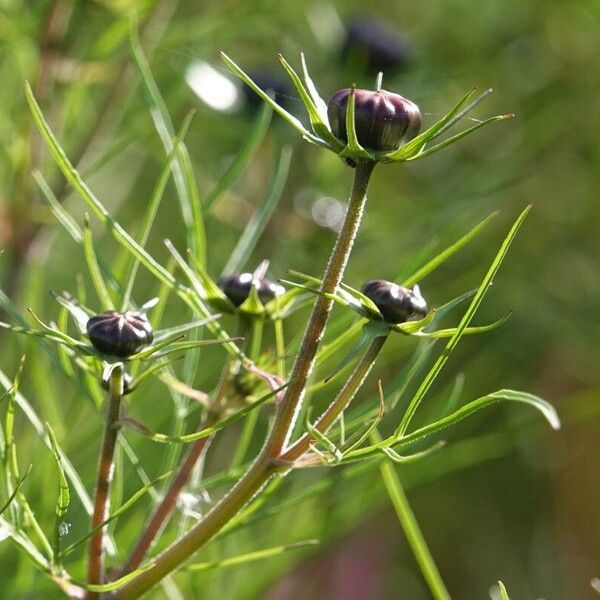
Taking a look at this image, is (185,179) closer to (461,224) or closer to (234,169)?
(234,169)

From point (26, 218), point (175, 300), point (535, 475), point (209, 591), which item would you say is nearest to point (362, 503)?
point (209, 591)

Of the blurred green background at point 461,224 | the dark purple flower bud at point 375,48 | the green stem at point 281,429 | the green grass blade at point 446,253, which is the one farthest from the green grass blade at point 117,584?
the dark purple flower bud at point 375,48

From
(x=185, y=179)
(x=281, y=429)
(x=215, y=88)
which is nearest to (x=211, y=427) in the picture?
(x=281, y=429)

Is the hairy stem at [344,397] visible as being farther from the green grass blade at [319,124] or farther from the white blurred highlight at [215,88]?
the white blurred highlight at [215,88]

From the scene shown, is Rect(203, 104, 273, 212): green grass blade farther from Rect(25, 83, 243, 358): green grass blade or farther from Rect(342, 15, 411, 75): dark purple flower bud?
Rect(342, 15, 411, 75): dark purple flower bud

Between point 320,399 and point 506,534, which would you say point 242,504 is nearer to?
point 320,399

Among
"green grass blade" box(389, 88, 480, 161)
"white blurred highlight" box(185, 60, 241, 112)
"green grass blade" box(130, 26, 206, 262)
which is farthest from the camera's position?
"white blurred highlight" box(185, 60, 241, 112)

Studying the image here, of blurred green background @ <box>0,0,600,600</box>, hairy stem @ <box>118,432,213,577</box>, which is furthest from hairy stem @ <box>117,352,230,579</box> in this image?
blurred green background @ <box>0,0,600,600</box>
